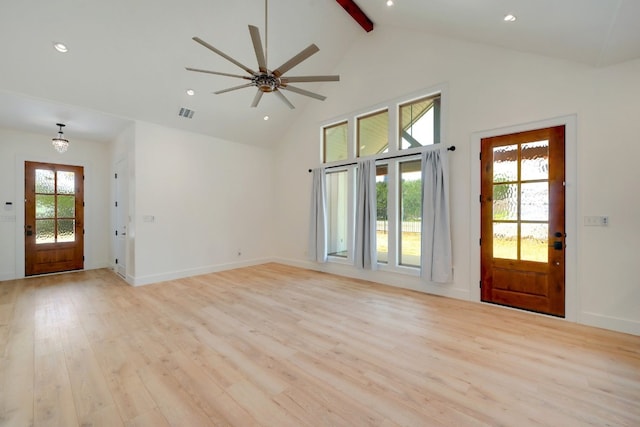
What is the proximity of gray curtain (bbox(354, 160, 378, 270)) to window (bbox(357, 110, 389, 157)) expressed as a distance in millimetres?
322

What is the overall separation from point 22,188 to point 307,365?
720cm

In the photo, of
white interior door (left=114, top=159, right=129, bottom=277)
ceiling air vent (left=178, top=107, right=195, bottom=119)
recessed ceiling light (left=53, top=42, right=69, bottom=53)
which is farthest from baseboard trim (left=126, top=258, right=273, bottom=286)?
recessed ceiling light (left=53, top=42, right=69, bottom=53)

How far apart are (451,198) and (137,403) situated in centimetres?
442

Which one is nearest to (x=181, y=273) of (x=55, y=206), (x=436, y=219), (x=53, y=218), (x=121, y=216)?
(x=121, y=216)

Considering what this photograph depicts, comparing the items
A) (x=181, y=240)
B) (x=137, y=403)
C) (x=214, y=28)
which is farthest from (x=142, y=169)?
(x=137, y=403)

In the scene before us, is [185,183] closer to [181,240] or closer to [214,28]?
[181,240]

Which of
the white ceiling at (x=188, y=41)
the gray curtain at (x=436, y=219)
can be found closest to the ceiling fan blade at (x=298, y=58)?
the white ceiling at (x=188, y=41)

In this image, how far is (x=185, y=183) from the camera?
5672 mm

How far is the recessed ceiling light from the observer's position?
137 inches

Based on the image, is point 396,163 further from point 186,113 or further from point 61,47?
point 61,47

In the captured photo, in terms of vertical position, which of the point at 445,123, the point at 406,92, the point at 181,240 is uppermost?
the point at 406,92

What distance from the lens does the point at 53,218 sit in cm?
600

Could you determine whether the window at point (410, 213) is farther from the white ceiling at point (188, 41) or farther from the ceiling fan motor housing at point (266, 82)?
the ceiling fan motor housing at point (266, 82)

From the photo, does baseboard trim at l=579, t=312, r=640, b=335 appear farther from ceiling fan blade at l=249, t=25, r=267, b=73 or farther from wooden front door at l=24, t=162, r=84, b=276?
wooden front door at l=24, t=162, r=84, b=276
